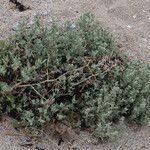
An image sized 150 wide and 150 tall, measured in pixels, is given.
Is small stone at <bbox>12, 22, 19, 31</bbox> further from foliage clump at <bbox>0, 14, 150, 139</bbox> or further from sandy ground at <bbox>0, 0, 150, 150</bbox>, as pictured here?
foliage clump at <bbox>0, 14, 150, 139</bbox>

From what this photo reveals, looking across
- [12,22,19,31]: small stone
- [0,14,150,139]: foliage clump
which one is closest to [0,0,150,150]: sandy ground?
[12,22,19,31]: small stone

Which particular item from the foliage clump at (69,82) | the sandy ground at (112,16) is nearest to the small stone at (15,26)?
the sandy ground at (112,16)

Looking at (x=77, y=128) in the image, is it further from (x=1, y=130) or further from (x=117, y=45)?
(x=117, y=45)

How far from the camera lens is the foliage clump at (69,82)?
339cm

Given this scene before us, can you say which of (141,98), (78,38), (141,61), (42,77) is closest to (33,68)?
(42,77)

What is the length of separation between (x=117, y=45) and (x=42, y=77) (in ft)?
3.15

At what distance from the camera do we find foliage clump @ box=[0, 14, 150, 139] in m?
3.39

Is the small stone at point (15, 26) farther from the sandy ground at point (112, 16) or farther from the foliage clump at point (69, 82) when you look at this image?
the foliage clump at point (69, 82)

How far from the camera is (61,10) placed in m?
4.47

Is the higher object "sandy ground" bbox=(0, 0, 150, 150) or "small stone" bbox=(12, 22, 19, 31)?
"sandy ground" bbox=(0, 0, 150, 150)

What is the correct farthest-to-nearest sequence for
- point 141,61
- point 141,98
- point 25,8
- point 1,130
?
point 25,8
point 141,61
point 141,98
point 1,130

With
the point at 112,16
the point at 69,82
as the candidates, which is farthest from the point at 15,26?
the point at 112,16

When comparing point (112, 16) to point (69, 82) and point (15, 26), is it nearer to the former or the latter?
point (15, 26)

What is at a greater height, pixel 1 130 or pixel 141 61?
pixel 141 61
